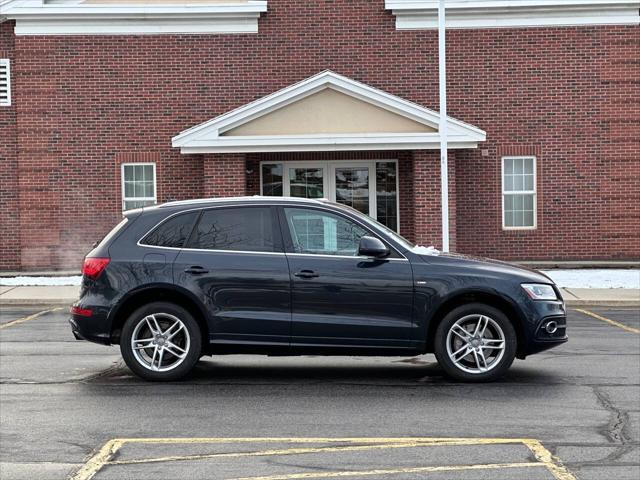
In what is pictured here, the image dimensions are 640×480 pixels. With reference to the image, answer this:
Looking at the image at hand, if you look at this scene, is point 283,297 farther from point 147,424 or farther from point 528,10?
point 528,10

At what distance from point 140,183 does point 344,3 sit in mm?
6347

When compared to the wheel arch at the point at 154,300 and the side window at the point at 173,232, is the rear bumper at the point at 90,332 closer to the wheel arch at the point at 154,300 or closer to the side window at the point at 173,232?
the wheel arch at the point at 154,300

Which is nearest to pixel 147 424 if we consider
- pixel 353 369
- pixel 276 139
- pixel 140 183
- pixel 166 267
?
pixel 166 267

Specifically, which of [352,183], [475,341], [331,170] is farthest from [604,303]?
[475,341]

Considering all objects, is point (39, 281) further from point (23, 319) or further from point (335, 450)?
point (335, 450)

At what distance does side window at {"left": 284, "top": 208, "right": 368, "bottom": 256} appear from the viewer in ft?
29.3

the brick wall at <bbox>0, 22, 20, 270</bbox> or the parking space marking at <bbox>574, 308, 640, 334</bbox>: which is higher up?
the brick wall at <bbox>0, 22, 20, 270</bbox>

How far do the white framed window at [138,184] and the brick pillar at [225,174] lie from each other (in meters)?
1.66

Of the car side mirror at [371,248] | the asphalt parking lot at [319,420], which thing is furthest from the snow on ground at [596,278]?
the car side mirror at [371,248]

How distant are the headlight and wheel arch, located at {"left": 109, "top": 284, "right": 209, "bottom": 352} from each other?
10.1 ft

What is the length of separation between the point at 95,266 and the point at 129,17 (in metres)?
A: 13.7

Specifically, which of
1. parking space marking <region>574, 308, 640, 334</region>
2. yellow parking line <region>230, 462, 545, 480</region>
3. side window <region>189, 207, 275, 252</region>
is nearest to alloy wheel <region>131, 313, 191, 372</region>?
side window <region>189, 207, 275, 252</region>

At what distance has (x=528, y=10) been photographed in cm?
2147

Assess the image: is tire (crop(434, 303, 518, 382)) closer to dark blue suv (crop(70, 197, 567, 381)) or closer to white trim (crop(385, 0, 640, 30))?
dark blue suv (crop(70, 197, 567, 381))
